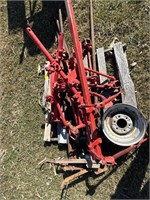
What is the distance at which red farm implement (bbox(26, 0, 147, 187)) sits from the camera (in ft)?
15.2

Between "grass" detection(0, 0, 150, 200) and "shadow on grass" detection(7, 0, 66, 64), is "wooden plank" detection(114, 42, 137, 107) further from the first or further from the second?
"shadow on grass" detection(7, 0, 66, 64)

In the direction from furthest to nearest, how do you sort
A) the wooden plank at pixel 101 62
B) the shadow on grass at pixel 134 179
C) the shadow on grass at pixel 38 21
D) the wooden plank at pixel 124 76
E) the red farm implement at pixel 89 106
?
the shadow on grass at pixel 38 21 → the wooden plank at pixel 101 62 → the wooden plank at pixel 124 76 → the shadow on grass at pixel 134 179 → the red farm implement at pixel 89 106

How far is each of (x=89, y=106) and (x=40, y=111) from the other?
126 centimetres

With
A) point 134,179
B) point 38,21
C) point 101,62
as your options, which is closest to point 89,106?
point 101,62

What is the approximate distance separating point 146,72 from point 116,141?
1163mm

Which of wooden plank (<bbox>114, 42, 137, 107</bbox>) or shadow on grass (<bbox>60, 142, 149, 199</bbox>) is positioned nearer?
shadow on grass (<bbox>60, 142, 149, 199</bbox>)

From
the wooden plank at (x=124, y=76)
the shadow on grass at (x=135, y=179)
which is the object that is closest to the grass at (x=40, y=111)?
the shadow on grass at (x=135, y=179)

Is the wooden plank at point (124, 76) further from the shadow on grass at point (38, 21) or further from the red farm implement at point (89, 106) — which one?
the shadow on grass at point (38, 21)

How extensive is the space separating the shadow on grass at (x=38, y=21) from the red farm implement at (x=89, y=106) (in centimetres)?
48

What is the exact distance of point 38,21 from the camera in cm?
597

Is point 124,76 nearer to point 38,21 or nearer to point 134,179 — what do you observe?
point 134,179

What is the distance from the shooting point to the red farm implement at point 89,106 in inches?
182

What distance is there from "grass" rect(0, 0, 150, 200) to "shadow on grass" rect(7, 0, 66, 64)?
2 cm

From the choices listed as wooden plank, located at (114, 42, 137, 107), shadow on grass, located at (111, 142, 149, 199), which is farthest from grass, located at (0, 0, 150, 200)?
wooden plank, located at (114, 42, 137, 107)
